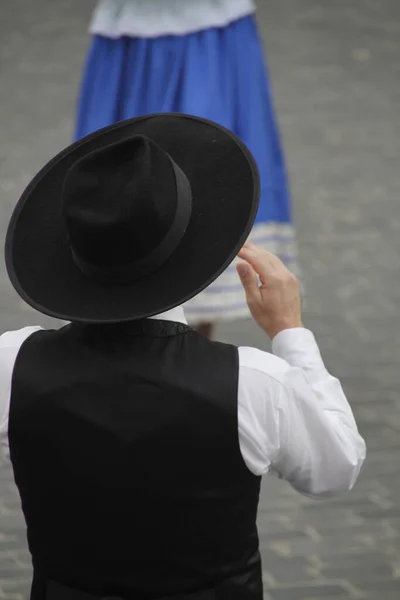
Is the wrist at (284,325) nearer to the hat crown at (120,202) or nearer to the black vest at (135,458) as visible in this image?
the black vest at (135,458)

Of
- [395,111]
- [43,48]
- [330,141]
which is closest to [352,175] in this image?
[330,141]

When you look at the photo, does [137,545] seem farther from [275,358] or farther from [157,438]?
[275,358]

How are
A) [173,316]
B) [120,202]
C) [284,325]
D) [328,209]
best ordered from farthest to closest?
[328,209] < [284,325] < [173,316] < [120,202]

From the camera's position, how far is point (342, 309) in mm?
→ 4789

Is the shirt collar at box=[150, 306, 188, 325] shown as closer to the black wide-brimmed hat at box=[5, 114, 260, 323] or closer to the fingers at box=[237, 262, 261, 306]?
the black wide-brimmed hat at box=[5, 114, 260, 323]

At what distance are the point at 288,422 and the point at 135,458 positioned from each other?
23 centimetres

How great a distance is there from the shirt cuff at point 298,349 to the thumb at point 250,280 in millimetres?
79

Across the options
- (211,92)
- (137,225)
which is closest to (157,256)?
(137,225)

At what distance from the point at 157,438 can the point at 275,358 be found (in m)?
0.21

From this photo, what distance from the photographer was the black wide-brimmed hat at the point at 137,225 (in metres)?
1.71

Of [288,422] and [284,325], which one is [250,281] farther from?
[288,422]

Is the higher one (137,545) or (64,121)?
(137,545)

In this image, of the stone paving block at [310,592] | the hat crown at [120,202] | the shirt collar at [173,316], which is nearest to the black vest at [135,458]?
the shirt collar at [173,316]

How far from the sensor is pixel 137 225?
170cm
